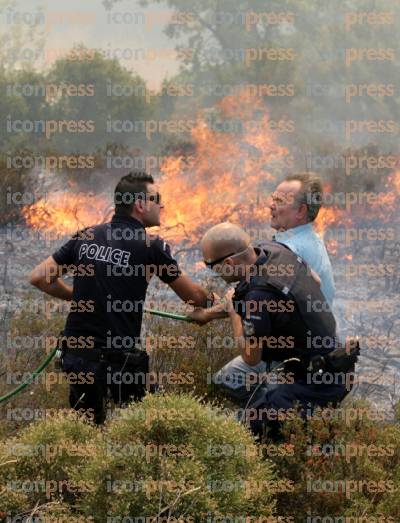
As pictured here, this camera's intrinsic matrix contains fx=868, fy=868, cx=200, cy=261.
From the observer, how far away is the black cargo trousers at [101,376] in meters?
5.63

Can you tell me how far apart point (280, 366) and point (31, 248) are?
948 centimetres

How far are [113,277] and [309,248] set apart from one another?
1278mm

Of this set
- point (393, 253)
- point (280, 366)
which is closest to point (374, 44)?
point (393, 253)

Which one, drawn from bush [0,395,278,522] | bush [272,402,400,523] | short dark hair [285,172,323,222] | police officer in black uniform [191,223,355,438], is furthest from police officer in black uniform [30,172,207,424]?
bush [272,402,400,523]

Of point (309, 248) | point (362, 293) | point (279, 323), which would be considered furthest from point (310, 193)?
point (362, 293)

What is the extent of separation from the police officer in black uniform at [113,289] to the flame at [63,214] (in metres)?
8.79

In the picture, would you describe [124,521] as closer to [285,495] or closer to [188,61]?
[285,495]

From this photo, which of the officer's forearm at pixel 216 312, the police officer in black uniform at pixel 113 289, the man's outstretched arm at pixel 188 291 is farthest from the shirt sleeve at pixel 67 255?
the officer's forearm at pixel 216 312

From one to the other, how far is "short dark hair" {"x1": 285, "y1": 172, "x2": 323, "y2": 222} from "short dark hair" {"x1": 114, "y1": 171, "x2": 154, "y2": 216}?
979 millimetres

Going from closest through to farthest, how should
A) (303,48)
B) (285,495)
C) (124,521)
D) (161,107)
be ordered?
(124,521) → (285,495) → (161,107) → (303,48)

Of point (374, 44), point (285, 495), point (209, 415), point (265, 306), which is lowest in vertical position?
point (285, 495)

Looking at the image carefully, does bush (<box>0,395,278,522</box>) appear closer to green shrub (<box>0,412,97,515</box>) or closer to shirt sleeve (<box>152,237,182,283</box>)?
green shrub (<box>0,412,97,515</box>)

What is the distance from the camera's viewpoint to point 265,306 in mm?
5059

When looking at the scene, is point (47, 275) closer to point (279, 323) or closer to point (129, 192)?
point (129, 192)
